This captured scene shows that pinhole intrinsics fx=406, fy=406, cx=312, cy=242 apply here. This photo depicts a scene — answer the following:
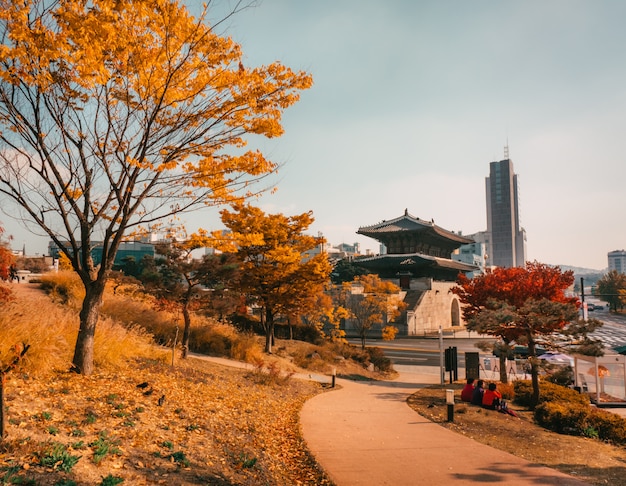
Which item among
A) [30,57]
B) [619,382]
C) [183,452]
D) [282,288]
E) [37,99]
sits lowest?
[619,382]

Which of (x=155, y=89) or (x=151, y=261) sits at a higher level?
(x=155, y=89)

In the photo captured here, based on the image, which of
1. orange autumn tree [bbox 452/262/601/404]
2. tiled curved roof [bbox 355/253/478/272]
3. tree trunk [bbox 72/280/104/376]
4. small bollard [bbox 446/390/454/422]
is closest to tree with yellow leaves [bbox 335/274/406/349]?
tiled curved roof [bbox 355/253/478/272]

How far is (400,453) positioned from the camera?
23.5ft

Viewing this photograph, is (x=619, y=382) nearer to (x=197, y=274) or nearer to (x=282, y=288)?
(x=282, y=288)

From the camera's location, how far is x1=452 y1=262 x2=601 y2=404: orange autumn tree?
1245cm

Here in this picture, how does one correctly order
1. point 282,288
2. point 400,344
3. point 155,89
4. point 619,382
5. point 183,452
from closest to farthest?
point 183,452 → point 155,89 → point 282,288 → point 619,382 → point 400,344

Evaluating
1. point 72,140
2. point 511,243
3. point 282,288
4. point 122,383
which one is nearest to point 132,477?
point 122,383

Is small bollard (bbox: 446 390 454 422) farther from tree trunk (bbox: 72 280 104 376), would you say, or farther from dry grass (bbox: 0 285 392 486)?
tree trunk (bbox: 72 280 104 376)

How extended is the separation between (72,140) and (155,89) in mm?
1853

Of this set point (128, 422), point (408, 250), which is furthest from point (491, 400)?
point (408, 250)

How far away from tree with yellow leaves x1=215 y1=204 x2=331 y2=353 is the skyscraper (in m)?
181

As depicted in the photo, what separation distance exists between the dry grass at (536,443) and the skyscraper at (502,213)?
187 m

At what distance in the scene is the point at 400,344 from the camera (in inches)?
1476

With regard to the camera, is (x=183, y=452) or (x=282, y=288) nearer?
(x=183, y=452)
